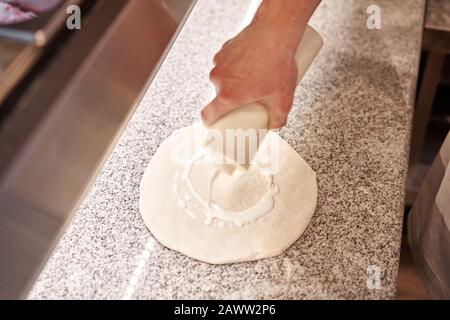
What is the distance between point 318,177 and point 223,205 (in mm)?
179

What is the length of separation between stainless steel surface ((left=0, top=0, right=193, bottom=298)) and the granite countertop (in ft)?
0.70

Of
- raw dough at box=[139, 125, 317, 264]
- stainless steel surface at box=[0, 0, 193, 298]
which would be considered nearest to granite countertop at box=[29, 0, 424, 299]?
raw dough at box=[139, 125, 317, 264]

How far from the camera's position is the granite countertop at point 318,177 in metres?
0.68

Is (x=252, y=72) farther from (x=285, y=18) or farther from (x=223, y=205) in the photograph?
(x=223, y=205)

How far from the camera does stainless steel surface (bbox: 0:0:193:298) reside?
1.51 feet

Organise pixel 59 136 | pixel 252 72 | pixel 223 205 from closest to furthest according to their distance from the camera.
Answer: pixel 59 136 < pixel 252 72 < pixel 223 205

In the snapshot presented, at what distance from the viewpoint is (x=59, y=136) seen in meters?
0.46

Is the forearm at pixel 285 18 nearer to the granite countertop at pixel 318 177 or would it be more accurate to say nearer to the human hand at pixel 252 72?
the human hand at pixel 252 72

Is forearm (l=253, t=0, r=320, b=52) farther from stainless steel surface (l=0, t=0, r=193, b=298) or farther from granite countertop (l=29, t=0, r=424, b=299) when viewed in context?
granite countertop (l=29, t=0, r=424, b=299)

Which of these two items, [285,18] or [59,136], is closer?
[59,136]

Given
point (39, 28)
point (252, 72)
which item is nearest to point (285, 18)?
point (252, 72)

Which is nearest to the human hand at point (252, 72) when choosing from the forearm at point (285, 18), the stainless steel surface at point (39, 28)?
the forearm at point (285, 18)
